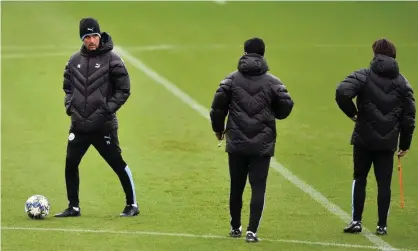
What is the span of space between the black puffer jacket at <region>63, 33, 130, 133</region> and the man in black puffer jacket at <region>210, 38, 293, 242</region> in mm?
1566

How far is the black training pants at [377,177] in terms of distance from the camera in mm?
13453

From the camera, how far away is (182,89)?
23.2 m

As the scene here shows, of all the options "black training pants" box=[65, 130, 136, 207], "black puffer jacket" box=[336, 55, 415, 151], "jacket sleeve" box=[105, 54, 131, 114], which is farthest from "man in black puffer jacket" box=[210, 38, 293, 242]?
"black training pants" box=[65, 130, 136, 207]

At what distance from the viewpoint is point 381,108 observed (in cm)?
1331

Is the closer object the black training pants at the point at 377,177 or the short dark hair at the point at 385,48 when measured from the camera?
the short dark hair at the point at 385,48

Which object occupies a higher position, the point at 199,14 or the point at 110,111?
the point at 199,14

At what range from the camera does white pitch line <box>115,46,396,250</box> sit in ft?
44.2

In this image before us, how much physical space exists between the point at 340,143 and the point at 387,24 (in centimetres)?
978

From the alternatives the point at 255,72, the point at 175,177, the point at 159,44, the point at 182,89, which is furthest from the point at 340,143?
the point at 159,44

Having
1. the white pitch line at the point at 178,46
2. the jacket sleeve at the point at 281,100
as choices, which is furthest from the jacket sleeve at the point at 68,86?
the white pitch line at the point at 178,46

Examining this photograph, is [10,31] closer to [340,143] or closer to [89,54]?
[340,143]

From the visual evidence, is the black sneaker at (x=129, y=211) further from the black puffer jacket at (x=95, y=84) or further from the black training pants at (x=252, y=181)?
the black training pants at (x=252, y=181)

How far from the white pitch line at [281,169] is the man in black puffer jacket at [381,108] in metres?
0.51

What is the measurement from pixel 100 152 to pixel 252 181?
2.18 m
